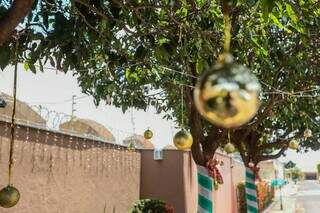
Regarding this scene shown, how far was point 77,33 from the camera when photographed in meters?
3.59

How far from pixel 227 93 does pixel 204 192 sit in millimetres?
5483

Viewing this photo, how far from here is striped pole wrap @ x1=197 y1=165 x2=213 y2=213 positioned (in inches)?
264

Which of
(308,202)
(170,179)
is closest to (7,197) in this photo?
(170,179)

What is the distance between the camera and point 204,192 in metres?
6.81

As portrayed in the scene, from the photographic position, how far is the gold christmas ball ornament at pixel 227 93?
1.49 m

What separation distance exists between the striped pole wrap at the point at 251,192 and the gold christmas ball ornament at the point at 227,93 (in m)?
10.8

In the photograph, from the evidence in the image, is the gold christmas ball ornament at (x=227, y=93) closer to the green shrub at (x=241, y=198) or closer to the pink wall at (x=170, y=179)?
the pink wall at (x=170, y=179)

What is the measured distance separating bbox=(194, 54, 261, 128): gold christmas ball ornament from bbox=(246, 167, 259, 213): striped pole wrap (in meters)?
10.8

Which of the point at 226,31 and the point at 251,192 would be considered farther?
the point at 251,192

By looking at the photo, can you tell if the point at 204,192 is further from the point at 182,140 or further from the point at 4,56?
the point at 4,56

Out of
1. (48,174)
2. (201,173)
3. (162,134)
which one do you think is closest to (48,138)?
(48,174)

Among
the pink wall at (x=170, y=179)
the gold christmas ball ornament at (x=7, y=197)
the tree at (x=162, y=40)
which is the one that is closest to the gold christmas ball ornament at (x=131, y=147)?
the pink wall at (x=170, y=179)

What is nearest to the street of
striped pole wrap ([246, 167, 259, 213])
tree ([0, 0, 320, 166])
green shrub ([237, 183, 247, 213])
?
green shrub ([237, 183, 247, 213])

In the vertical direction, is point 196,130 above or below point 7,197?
above
